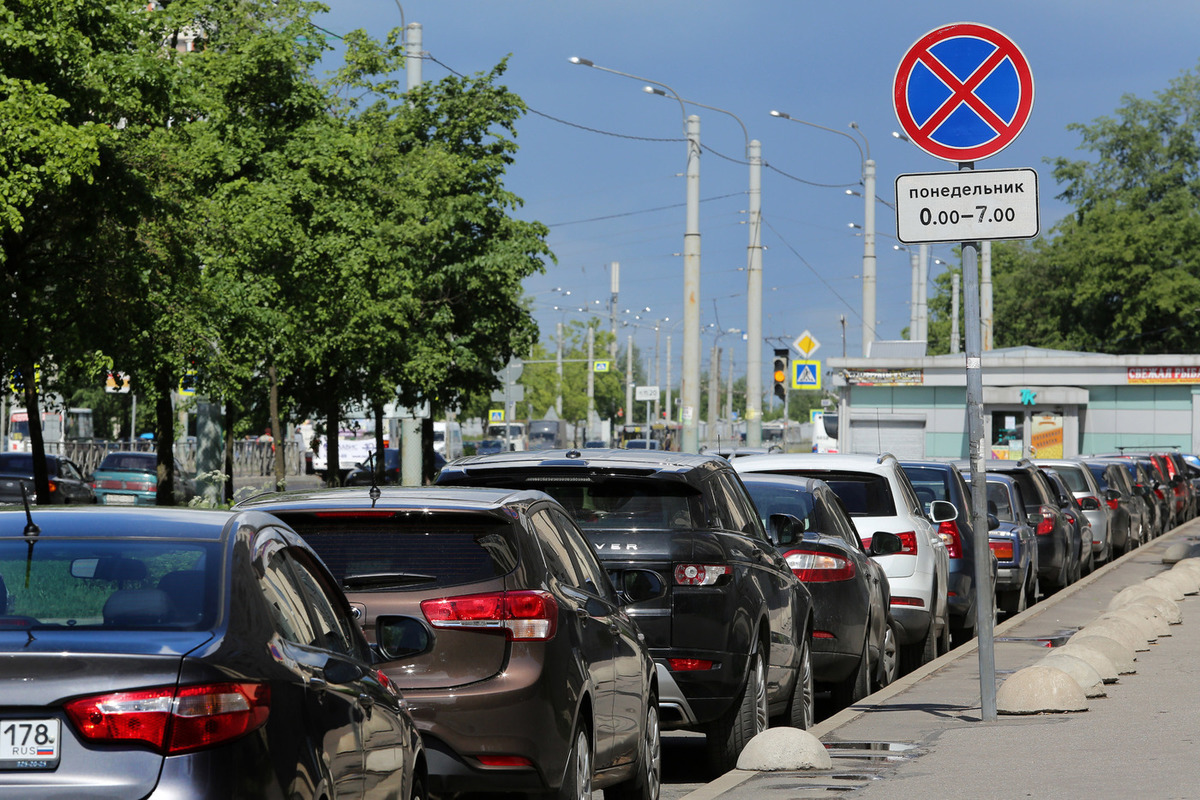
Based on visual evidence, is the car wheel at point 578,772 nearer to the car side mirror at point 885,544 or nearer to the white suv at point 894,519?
the car side mirror at point 885,544

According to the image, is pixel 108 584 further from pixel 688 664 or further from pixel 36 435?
pixel 36 435

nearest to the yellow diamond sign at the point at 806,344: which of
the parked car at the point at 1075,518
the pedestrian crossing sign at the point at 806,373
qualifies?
the pedestrian crossing sign at the point at 806,373

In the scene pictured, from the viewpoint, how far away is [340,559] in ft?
20.8

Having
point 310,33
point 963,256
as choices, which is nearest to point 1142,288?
point 310,33

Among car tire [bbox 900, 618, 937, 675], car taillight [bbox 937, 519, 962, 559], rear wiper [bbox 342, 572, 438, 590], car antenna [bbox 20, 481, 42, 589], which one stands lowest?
car tire [bbox 900, 618, 937, 675]

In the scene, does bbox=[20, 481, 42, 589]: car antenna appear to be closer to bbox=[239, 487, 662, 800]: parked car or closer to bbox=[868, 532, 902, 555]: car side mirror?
bbox=[239, 487, 662, 800]: parked car

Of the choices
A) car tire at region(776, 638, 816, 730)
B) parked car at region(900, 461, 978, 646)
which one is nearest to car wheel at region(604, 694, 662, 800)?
car tire at region(776, 638, 816, 730)

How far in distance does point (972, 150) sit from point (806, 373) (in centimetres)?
2842

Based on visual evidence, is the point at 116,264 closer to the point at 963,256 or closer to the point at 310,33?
the point at 310,33

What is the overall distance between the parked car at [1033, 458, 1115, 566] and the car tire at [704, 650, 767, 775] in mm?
18376

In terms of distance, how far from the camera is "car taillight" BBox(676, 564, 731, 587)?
26.9 ft

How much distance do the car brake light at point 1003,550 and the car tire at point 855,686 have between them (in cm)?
698

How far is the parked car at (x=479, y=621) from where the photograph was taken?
5.99 m

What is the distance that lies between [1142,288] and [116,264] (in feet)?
232
